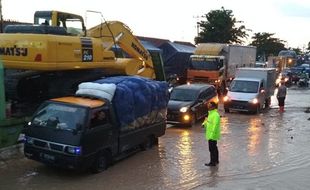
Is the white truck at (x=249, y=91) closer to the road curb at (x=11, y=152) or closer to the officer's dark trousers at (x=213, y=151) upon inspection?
the officer's dark trousers at (x=213, y=151)

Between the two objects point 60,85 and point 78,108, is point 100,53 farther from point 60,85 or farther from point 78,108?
point 78,108

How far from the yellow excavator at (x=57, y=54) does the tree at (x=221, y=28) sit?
4679 centimetres

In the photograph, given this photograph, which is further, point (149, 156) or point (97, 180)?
point (149, 156)

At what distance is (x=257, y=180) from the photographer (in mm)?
12266

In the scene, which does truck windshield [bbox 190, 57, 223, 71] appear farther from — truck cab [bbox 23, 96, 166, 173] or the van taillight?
truck cab [bbox 23, 96, 166, 173]

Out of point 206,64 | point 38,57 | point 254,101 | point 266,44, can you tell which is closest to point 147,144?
point 38,57

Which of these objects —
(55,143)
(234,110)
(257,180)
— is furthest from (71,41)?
(234,110)

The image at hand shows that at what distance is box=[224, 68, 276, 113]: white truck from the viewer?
26295mm

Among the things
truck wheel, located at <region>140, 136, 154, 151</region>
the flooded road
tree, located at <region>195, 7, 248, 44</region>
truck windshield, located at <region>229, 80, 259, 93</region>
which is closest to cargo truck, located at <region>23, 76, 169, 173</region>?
truck wheel, located at <region>140, 136, 154, 151</region>

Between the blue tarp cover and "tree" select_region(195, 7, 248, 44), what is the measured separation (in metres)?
49.4

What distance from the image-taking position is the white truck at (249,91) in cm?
2630

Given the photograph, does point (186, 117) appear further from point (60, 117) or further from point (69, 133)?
point (69, 133)

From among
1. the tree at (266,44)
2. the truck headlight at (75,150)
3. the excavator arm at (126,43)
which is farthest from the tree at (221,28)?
the truck headlight at (75,150)

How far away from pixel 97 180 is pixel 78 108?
1792 mm
